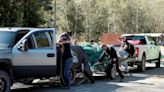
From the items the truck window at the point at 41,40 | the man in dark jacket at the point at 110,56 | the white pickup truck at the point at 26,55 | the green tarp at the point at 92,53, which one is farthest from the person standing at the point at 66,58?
the green tarp at the point at 92,53

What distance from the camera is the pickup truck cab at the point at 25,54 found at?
1256cm

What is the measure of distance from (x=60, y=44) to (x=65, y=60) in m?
0.55

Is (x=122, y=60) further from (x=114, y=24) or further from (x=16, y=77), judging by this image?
(x=114, y=24)

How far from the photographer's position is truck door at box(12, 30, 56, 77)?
42.5 ft

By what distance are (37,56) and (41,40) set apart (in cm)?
71

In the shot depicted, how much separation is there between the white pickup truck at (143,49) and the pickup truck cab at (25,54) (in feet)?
28.3

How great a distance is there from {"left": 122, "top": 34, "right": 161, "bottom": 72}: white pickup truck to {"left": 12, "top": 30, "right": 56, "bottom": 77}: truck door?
28.5ft

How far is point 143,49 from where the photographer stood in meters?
22.9

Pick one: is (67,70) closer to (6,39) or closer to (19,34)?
(19,34)

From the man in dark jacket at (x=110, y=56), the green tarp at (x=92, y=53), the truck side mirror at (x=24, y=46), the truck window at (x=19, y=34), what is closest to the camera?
the truck side mirror at (x=24, y=46)

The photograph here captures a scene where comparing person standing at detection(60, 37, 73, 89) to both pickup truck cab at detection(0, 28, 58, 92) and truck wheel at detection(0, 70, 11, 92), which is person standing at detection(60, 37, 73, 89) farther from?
truck wheel at detection(0, 70, 11, 92)

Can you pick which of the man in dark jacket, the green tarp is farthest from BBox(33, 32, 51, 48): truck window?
the green tarp

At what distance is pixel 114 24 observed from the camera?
81188 millimetres

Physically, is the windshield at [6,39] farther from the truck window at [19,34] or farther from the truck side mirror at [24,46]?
the truck side mirror at [24,46]
